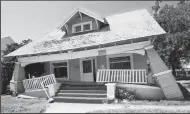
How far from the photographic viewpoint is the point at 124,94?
29.9 feet

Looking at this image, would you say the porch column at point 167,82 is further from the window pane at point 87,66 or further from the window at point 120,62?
the window pane at point 87,66

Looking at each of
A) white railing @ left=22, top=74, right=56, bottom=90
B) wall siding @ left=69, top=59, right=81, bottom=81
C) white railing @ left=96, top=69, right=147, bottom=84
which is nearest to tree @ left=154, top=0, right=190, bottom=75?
white railing @ left=96, top=69, right=147, bottom=84

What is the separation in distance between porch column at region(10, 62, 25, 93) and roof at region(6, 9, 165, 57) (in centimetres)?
121

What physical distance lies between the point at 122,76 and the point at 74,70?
194 inches

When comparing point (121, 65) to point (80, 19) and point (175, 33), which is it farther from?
point (175, 33)

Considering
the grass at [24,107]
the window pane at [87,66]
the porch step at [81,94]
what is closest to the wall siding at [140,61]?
the porch step at [81,94]

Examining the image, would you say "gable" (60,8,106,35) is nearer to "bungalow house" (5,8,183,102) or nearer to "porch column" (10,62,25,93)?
→ "bungalow house" (5,8,183,102)

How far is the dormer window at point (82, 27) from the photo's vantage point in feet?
→ 45.3

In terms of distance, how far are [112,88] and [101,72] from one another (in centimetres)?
171

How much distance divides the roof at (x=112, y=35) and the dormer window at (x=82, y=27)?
3.74 ft

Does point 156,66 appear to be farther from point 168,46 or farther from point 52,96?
point 168,46

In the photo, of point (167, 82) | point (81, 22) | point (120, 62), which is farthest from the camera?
point (81, 22)

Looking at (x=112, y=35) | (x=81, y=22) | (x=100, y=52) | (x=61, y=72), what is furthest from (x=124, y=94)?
(x=81, y=22)

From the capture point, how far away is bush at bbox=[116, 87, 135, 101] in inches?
355
